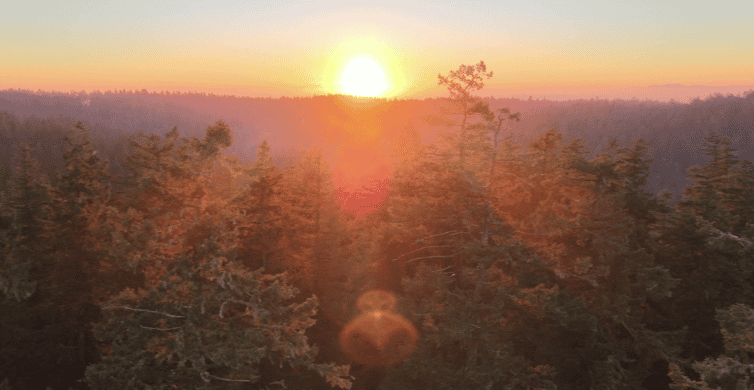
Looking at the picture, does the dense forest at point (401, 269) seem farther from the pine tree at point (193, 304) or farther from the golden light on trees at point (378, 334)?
the golden light on trees at point (378, 334)

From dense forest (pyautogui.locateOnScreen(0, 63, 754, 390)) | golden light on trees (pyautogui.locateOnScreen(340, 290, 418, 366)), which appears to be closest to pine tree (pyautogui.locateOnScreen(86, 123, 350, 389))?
dense forest (pyautogui.locateOnScreen(0, 63, 754, 390))

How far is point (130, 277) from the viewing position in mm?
18281

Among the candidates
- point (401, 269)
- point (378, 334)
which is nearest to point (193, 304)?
point (378, 334)

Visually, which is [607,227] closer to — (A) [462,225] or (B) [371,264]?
(A) [462,225]

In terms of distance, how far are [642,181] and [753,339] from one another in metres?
11.5

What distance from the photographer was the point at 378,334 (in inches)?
869

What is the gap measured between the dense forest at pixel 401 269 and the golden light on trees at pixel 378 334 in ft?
1.58

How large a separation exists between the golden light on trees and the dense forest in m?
0.48

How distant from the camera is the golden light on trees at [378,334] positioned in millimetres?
20531

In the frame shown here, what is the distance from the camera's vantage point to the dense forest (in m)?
13.5

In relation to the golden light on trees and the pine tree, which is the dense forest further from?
the golden light on trees

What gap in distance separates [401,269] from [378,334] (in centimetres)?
376

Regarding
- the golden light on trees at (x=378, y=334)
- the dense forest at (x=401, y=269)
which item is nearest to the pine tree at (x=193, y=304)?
the dense forest at (x=401, y=269)

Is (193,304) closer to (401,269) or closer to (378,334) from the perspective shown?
(378,334)
